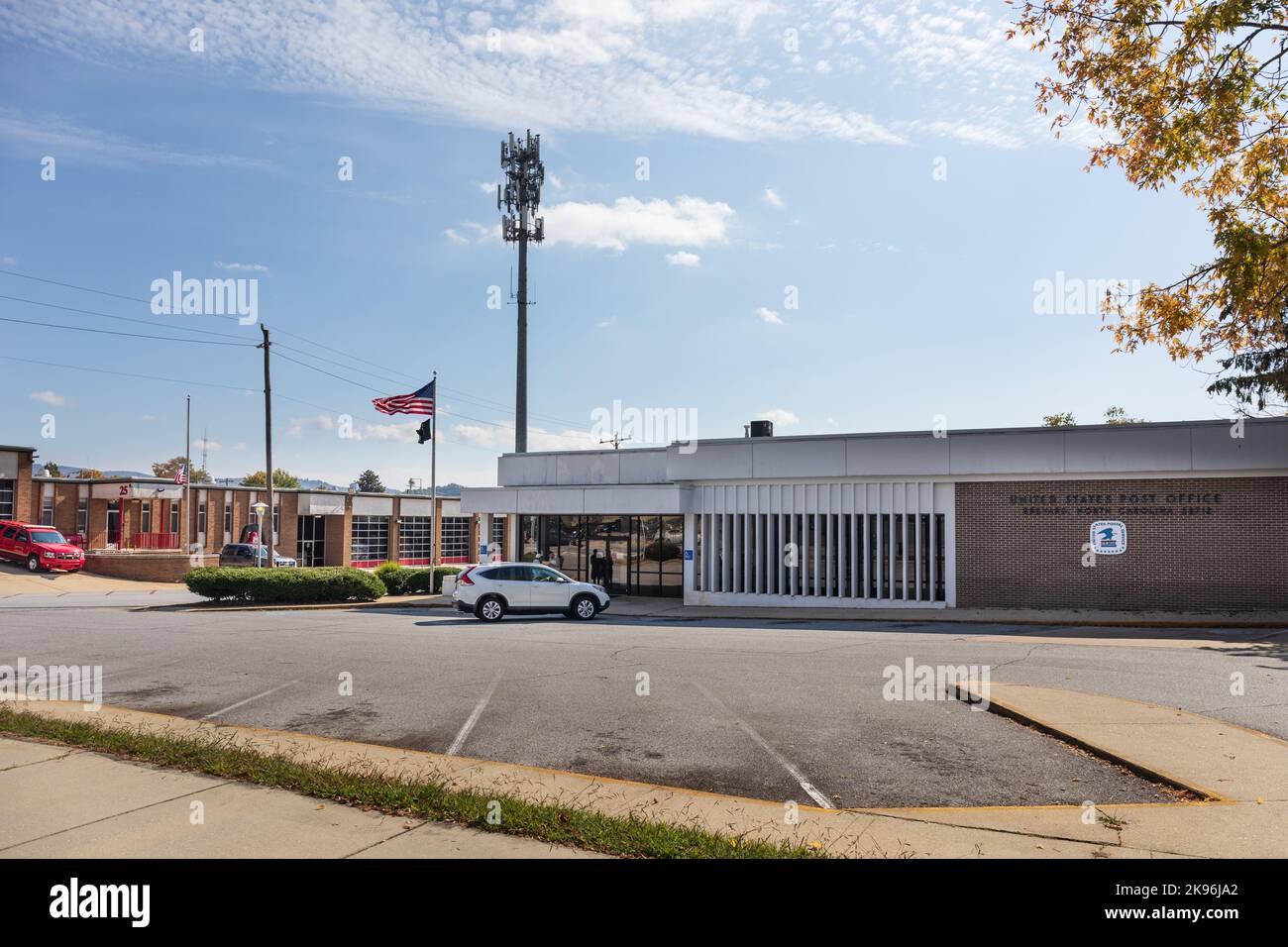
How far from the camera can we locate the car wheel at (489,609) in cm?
2288

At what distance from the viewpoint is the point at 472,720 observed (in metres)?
9.67

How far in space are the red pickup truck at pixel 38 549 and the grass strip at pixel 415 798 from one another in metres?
36.3

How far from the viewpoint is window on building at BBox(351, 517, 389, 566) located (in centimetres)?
5922

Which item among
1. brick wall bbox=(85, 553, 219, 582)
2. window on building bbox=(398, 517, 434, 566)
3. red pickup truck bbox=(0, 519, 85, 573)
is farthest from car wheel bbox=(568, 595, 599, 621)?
window on building bbox=(398, 517, 434, 566)

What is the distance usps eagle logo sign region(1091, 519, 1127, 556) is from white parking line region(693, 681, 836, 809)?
53.7 feet

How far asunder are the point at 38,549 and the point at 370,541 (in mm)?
23124

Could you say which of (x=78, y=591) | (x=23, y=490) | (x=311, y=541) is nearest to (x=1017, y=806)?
(x=78, y=591)

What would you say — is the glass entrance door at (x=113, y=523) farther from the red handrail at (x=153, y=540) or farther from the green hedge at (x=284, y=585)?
the green hedge at (x=284, y=585)

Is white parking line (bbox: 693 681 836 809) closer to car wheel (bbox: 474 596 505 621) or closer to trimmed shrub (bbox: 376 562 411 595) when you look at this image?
car wheel (bbox: 474 596 505 621)

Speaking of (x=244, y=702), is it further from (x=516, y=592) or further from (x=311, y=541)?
(x=311, y=541)

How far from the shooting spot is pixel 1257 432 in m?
21.3
